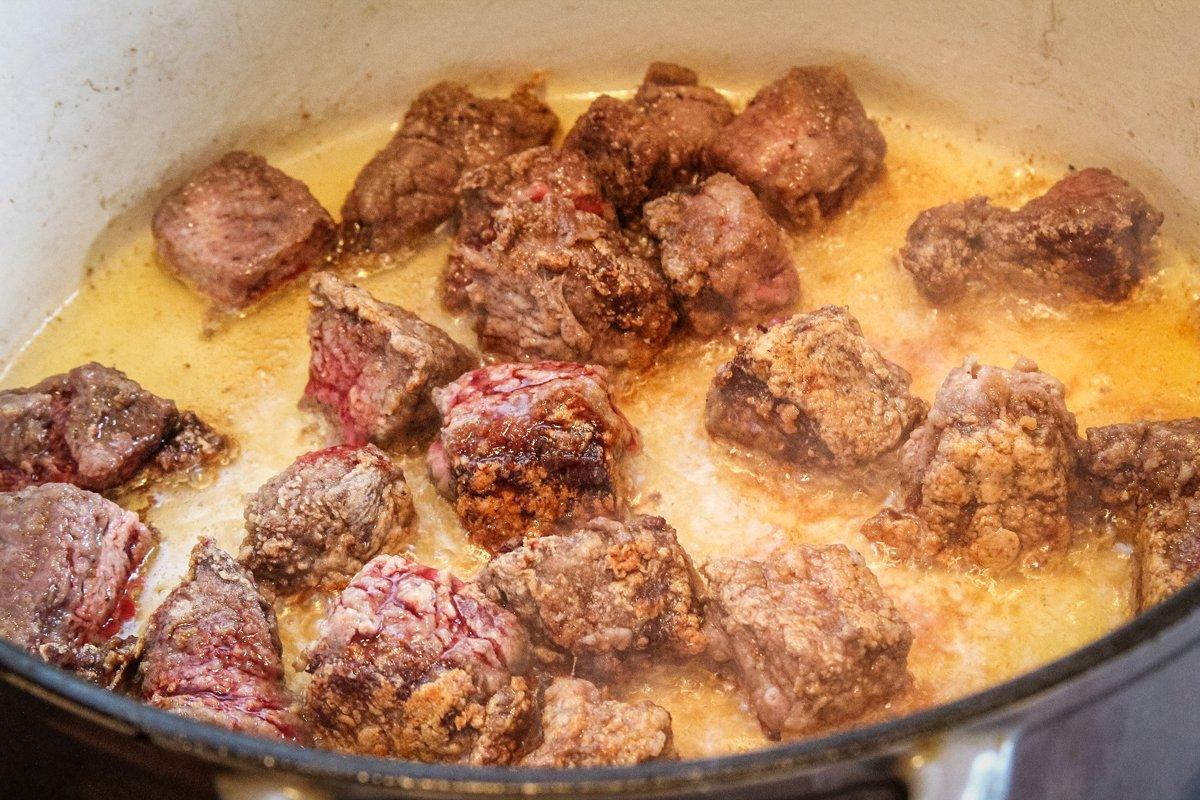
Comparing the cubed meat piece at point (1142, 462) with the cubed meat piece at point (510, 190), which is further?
the cubed meat piece at point (510, 190)

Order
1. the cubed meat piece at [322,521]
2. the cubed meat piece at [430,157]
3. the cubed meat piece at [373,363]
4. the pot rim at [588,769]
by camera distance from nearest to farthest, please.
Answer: the pot rim at [588,769]
the cubed meat piece at [322,521]
the cubed meat piece at [373,363]
the cubed meat piece at [430,157]

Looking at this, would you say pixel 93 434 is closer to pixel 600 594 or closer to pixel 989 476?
pixel 600 594

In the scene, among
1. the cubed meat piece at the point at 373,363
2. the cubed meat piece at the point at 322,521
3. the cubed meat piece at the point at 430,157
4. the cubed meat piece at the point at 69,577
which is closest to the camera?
the cubed meat piece at the point at 69,577

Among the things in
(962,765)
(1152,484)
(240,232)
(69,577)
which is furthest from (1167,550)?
(240,232)

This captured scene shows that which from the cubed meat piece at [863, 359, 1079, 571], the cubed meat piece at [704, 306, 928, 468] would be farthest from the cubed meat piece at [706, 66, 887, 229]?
the cubed meat piece at [863, 359, 1079, 571]

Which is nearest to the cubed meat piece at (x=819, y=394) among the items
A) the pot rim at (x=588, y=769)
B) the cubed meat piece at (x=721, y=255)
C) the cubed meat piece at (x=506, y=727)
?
the cubed meat piece at (x=721, y=255)

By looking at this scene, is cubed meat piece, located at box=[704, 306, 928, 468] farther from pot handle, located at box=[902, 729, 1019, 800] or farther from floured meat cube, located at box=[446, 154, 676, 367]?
pot handle, located at box=[902, 729, 1019, 800]

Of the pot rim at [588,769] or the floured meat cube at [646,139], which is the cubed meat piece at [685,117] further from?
the pot rim at [588,769]
